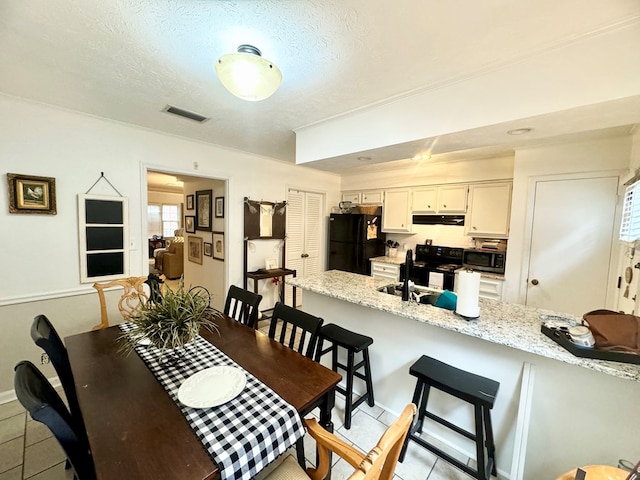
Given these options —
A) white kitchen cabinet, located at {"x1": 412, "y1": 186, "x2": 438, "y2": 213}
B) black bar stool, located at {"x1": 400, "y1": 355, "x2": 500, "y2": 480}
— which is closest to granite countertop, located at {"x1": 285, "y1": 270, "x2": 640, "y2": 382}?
black bar stool, located at {"x1": 400, "y1": 355, "x2": 500, "y2": 480}

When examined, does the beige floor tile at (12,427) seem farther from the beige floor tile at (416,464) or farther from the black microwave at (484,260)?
the black microwave at (484,260)

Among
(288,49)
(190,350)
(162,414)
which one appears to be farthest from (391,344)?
(288,49)

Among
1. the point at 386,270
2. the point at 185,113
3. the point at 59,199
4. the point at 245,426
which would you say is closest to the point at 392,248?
the point at 386,270

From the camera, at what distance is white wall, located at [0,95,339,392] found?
214cm

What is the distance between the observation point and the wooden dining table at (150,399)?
844 mm

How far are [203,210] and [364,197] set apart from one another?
2.91 metres

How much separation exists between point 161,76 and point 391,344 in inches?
104

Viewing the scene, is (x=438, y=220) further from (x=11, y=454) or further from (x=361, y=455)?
(x=11, y=454)

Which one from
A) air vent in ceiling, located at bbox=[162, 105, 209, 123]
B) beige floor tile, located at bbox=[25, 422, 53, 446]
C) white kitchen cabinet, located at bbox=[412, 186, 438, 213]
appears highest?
air vent in ceiling, located at bbox=[162, 105, 209, 123]

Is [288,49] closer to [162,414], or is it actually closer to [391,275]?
[162,414]

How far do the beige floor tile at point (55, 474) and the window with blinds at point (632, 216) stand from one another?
3.90 metres

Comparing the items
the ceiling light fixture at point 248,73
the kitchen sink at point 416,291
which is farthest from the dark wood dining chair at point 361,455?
the ceiling light fixture at point 248,73

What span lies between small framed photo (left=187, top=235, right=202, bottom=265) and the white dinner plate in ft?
11.5

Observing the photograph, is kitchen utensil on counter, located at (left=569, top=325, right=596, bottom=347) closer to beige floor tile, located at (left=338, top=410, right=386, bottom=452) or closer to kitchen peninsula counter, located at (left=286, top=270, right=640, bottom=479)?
kitchen peninsula counter, located at (left=286, top=270, right=640, bottom=479)
